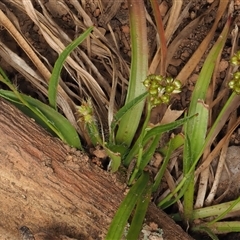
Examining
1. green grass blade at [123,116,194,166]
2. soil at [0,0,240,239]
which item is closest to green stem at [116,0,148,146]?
green grass blade at [123,116,194,166]

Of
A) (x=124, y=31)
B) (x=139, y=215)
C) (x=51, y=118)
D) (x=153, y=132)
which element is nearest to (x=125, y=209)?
(x=139, y=215)

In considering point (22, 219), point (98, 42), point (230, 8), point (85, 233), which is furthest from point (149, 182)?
point (230, 8)

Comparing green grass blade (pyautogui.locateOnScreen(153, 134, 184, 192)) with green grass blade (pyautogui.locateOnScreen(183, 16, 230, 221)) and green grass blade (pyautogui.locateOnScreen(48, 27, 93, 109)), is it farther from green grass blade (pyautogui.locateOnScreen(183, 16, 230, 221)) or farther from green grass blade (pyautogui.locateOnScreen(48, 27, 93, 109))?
green grass blade (pyautogui.locateOnScreen(48, 27, 93, 109))

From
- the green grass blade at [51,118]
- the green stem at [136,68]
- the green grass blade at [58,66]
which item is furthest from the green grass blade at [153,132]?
the green grass blade at [58,66]

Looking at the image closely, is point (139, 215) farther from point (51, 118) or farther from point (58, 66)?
point (58, 66)

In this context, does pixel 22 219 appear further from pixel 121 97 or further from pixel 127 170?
pixel 121 97

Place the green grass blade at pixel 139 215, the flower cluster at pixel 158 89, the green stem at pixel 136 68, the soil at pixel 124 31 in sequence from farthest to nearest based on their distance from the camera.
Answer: the soil at pixel 124 31
the green stem at pixel 136 68
the green grass blade at pixel 139 215
the flower cluster at pixel 158 89

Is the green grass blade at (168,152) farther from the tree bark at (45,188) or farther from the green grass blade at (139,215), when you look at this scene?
the tree bark at (45,188)
